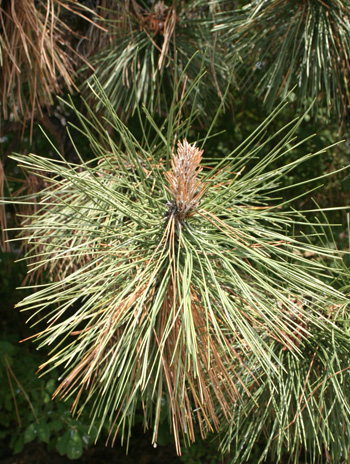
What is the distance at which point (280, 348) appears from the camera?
2.58 feet

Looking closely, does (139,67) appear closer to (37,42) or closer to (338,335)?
(37,42)

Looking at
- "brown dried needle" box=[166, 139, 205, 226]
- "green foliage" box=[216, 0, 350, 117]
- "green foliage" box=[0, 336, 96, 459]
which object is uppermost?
"green foliage" box=[216, 0, 350, 117]

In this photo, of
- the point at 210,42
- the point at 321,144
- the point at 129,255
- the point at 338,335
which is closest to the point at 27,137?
the point at 210,42

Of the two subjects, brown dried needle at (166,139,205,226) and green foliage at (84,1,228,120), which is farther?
green foliage at (84,1,228,120)

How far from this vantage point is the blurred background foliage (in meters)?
1.02

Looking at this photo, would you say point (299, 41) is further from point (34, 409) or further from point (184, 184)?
point (34, 409)

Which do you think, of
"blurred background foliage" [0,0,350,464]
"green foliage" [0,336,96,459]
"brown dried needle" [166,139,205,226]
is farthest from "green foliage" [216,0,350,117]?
"green foliage" [0,336,96,459]

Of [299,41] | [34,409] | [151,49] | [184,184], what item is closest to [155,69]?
[151,49]

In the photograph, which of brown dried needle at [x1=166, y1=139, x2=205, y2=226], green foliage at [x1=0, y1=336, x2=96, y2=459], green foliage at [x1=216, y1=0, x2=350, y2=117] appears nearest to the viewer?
brown dried needle at [x1=166, y1=139, x2=205, y2=226]

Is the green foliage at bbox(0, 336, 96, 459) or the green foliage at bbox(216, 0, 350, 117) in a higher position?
the green foliage at bbox(216, 0, 350, 117)

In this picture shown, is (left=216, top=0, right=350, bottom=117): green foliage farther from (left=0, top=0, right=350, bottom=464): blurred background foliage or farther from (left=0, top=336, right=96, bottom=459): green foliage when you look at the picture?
(left=0, top=336, right=96, bottom=459): green foliage

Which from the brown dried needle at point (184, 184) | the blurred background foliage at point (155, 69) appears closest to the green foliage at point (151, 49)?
the blurred background foliage at point (155, 69)

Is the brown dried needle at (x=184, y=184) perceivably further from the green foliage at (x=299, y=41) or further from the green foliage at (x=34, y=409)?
the green foliage at (x=34, y=409)

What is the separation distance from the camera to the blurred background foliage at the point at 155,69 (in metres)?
1.02
